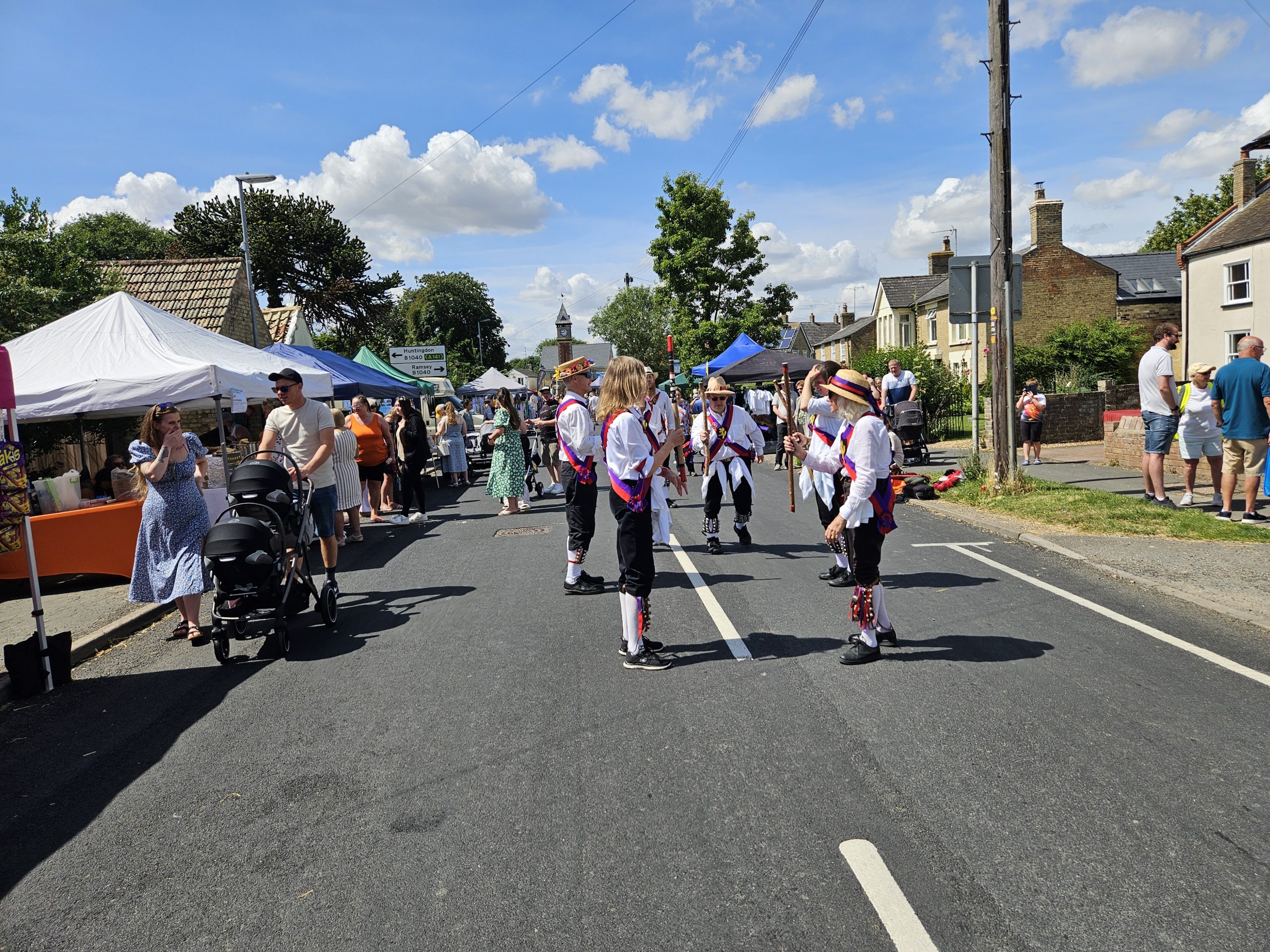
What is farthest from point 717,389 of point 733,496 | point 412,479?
point 412,479

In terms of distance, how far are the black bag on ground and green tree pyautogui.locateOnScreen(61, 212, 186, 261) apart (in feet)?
123

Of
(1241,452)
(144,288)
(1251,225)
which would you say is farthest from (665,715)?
(1251,225)

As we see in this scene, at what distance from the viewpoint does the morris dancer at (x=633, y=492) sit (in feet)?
18.4

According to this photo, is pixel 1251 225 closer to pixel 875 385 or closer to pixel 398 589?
pixel 875 385

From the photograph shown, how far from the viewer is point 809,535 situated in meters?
10.7

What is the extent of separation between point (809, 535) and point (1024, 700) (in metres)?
5.93

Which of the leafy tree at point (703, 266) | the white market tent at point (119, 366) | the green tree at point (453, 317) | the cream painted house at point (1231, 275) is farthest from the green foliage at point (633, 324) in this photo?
the white market tent at point (119, 366)

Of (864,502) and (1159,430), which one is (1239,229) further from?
(864,502)

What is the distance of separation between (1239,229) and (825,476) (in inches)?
1170

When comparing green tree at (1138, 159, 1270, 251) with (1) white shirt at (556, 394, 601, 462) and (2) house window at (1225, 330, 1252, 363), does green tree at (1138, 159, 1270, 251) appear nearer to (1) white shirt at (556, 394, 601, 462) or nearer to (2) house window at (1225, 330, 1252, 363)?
(2) house window at (1225, 330, 1252, 363)

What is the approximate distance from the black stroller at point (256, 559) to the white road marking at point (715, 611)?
10.4ft

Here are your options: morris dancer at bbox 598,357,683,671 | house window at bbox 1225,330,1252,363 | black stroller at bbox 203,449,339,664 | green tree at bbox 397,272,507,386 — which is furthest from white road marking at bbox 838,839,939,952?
green tree at bbox 397,272,507,386

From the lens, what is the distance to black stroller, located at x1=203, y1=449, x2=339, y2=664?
6.27 metres

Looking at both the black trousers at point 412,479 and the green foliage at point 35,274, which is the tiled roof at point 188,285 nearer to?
the green foliage at point 35,274
